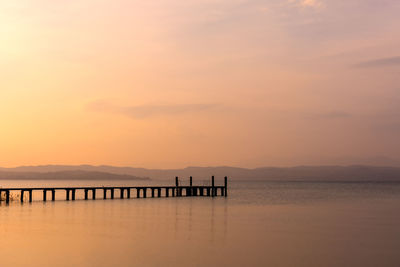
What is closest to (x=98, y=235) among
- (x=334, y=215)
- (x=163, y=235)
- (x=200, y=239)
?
(x=163, y=235)

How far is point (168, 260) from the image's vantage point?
888 inches

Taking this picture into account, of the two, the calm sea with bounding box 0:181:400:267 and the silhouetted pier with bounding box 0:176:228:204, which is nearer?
the calm sea with bounding box 0:181:400:267

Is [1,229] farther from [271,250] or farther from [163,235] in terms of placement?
[271,250]

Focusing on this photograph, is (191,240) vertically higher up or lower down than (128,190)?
lower down

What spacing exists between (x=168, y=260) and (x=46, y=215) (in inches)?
889

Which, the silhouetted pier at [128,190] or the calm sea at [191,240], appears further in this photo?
the silhouetted pier at [128,190]

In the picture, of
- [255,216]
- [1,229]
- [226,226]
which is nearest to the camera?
[1,229]

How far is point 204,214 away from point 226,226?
31.4 ft

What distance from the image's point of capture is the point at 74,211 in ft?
152

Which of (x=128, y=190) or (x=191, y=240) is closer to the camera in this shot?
(x=191, y=240)

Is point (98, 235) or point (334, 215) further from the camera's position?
point (334, 215)

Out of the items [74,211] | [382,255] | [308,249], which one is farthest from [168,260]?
[74,211]

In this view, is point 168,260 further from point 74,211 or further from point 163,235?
point 74,211

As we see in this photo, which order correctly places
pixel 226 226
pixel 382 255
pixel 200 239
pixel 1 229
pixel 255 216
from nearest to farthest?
1. pixel 382 255
2. pixel 200 239
3. pixel 1 229
4. pixel 226 226
5. pixel 255 216
